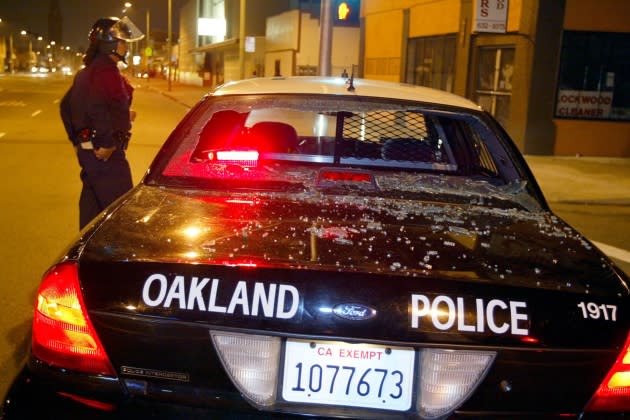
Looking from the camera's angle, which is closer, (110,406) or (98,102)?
(110,406)

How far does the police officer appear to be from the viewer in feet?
17.2

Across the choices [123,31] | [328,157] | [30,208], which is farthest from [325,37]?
[328,157]

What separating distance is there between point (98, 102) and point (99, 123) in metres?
0.15

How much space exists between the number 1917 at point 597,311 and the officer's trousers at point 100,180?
404 centimetres

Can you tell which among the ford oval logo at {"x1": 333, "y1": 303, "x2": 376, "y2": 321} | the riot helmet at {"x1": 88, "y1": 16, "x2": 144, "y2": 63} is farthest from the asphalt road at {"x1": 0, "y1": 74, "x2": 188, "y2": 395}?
the ford oval logo at {"x1": 333, "y1": 303, "x2": 376, "y2": 321}

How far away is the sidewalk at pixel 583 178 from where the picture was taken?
1117cm

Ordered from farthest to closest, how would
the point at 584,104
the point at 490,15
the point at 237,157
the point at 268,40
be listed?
the point at 268,40
the point at 584,104
the point at 490,15
the point at 237,157

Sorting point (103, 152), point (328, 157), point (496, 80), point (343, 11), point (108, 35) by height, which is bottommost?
point (103, 152)

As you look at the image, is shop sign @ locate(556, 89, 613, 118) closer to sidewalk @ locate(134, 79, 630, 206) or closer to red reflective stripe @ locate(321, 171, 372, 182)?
sidewalk @ locate(134, 79, 630, 206)

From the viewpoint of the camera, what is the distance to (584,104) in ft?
54.3

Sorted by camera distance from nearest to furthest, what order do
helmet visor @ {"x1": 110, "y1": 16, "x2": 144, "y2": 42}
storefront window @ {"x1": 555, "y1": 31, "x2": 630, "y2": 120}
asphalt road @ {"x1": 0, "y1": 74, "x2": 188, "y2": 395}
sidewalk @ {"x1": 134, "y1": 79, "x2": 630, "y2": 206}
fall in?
asphalt road @ {"x1": 0, "y1": 74, "x2": 188, "y2": 395}, helmet visor @ {"x1": 110, "y1": 16, "x2": 144, "y2": 42}, sidewalk @ {"x1": 134, "y1": 79, "x2": 630, "y2": 206}, storefront window @ {"x1": 555, "y1": 31, "x2": 630, "y2": 120}

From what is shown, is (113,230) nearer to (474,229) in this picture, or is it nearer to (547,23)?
(474,229)

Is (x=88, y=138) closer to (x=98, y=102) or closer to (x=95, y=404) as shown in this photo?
(x=98, y=102)

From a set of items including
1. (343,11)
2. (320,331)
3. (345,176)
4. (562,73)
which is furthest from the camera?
(562,73)
